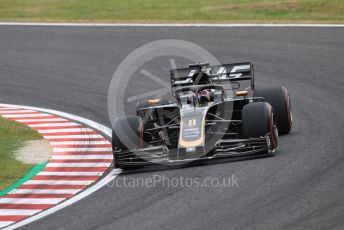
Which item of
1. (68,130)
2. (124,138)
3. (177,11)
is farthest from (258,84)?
(177,11)

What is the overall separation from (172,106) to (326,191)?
141 inches

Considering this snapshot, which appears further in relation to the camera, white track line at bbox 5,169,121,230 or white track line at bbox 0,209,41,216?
white track line at bbox 0,209,41,216

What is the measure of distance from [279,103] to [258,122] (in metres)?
1.48

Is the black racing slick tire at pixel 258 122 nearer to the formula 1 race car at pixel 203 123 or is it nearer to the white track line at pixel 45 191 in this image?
the formula 1 race car at pixel 203 123

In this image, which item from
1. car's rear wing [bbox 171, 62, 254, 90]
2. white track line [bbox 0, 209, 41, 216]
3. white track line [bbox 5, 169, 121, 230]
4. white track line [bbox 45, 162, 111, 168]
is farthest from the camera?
car's rear wing [bbox 171, 62, 254, 90]

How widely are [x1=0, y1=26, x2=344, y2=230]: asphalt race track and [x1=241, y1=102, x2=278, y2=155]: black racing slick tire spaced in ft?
1.24

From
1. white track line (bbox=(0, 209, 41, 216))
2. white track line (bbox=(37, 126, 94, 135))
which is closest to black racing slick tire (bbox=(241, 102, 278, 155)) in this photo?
white track line (bbox=(0, 209, 41, 216))

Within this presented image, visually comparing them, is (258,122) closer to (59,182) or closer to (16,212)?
(59,182)

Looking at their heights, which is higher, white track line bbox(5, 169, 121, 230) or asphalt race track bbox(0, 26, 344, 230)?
asphalt race track bbox(0, 26, 344, 230)

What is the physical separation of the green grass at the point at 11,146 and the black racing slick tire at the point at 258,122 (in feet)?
11.7

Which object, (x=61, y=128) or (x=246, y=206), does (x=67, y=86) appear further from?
(x=246, y=206)

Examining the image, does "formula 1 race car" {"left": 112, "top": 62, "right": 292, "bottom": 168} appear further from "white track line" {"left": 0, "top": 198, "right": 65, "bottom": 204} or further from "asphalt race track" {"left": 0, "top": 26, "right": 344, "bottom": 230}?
"white track line" {"left": 0, "top": 198, "right": 65, "bottom": 204}

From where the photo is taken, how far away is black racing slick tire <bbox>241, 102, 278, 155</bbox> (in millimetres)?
12523
